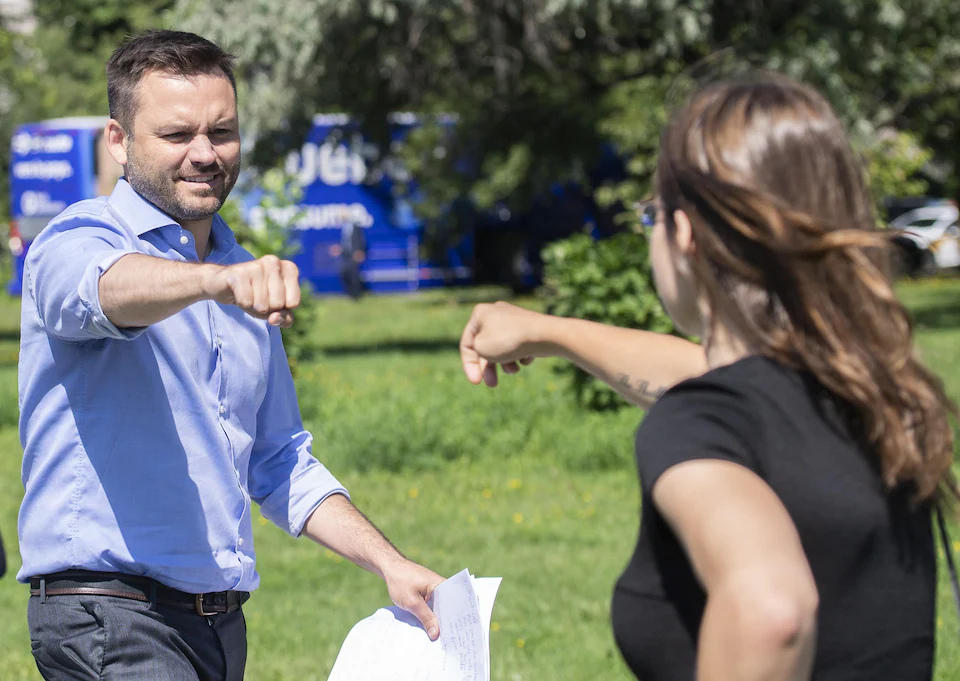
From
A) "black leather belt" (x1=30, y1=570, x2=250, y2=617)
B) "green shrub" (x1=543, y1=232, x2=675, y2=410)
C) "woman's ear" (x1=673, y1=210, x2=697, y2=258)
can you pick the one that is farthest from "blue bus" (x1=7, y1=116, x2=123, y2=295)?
"woman's ear" (x1=673, y1=210, x2=697, y2=258)

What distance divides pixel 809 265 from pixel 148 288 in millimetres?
1017

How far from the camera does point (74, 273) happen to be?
6.93 ft

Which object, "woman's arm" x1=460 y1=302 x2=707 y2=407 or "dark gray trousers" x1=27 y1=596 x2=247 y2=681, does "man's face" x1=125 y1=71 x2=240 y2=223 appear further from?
"dark gray trousers" x1=27 y1=596 x2=247 y2=681

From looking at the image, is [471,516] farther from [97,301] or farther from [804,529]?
[804,529]

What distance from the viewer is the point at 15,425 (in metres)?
11.0

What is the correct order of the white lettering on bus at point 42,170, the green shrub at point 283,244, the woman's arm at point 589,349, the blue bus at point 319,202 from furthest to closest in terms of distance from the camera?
the white lettering on bus at point 42,170, the blue bus at point 319,202, the green shrub at point 283,244, the woman's arm at point 589,349

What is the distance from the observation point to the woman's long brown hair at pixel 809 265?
59.1 inches

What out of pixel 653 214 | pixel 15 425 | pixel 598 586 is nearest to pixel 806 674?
pixel 653 214

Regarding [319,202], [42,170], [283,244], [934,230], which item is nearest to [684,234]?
[283,244]

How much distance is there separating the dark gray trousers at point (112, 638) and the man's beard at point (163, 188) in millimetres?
739

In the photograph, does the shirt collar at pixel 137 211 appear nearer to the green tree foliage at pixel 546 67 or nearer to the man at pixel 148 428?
the man at pixel 148 428

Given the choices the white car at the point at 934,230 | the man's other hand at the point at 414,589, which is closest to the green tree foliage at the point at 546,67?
the white car at the point at 934,230

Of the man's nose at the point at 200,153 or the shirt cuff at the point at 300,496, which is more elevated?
the man's nose at the point at 200,153

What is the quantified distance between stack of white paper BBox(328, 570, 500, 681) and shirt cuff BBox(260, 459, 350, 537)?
33cm
